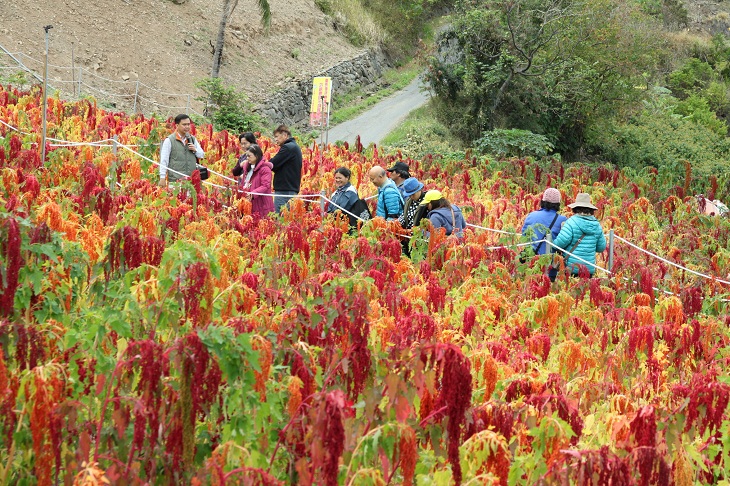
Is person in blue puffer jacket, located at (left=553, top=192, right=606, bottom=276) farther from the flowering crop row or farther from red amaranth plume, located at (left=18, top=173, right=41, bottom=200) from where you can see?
red amaranth plume, located at (left=18, top=173, right=41, bottom=200)

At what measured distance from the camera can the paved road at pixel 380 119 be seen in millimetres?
30281

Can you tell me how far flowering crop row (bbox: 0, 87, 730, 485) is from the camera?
12.2ft

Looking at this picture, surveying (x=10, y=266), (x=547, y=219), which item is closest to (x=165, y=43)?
(x=547, y=219)

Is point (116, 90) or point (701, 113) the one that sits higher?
point (701, 113)

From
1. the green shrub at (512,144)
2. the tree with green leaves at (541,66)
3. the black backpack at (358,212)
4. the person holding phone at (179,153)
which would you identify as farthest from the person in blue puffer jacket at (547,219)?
the tree with green leaves at (541,66)

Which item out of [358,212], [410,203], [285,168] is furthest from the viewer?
[285,168]

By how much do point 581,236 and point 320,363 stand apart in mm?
5406

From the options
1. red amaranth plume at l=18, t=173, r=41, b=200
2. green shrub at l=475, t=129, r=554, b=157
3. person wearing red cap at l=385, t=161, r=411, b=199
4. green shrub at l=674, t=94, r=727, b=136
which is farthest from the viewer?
green shrub at l=674, t=94, r=727, b=136

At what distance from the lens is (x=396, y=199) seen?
10570 mm

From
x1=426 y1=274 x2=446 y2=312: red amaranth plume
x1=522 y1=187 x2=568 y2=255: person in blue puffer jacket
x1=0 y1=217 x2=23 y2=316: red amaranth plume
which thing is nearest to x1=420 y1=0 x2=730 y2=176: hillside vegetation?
x1=522 y1=187 x2=568 y2=255: person in blue puffer jacket

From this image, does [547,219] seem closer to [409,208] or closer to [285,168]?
[409,208]

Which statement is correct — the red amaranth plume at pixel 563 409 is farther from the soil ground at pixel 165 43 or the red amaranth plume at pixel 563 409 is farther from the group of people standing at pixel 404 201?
the soil ground at pixel 165 43

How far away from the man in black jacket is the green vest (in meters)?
1.00

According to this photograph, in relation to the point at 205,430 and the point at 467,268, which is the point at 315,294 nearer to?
the point at 205,430
